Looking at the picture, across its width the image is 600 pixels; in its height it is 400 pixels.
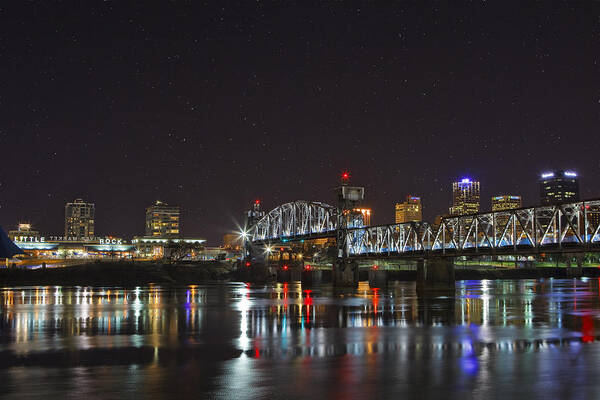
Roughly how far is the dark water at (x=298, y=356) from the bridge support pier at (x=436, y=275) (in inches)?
1746

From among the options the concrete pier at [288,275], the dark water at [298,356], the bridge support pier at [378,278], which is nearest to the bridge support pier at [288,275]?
the concrete pier at [288,275]

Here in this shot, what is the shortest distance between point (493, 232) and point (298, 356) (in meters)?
66.8

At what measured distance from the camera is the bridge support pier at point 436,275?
91.9 meters

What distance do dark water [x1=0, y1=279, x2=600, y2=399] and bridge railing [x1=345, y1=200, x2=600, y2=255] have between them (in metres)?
29.9

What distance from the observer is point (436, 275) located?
309ft

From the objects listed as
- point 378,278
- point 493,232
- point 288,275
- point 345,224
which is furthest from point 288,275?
point 493,232

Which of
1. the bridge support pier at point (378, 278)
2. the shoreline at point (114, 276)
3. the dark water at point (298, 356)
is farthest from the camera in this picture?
the bridge support pier at point (378, 278)

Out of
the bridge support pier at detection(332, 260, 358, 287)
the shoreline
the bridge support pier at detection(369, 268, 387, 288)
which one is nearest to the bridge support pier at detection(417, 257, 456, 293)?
the bridge support pier at detection(332, 260, 358, 287)

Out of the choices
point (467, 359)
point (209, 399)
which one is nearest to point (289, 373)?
point (209, 399)

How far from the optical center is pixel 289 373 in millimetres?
23141

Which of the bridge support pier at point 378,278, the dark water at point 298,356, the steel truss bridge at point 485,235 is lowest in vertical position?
the bridge support pier at point 378,278

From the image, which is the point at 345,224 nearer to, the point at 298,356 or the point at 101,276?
the point at 101,276

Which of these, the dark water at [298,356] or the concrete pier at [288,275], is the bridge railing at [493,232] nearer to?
the dark water at [298,356]

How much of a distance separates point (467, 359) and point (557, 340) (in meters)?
8.51
